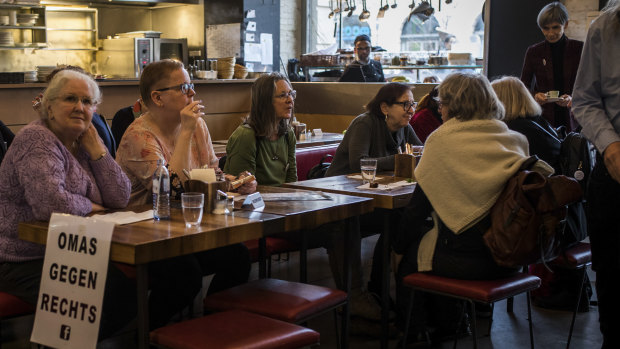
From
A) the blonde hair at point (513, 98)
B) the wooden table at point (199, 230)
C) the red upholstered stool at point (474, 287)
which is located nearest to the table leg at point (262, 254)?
the wooden table at point (199, 230)

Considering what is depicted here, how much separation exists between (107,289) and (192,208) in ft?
1.39

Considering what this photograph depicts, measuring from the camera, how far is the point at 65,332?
242 centimetres

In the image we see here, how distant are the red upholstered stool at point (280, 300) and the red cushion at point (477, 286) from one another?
1.25 ft

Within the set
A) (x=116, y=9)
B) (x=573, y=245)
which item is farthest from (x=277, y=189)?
(x=116, y=9)

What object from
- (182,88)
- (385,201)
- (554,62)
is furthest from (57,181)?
(554,62)

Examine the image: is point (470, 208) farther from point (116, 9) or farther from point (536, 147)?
point (116, 9)

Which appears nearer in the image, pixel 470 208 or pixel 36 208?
pixel 36 208

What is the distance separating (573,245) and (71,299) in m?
2.38

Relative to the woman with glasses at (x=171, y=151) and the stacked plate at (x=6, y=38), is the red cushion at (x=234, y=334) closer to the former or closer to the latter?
the woman with glasses at (x=171, y=151)

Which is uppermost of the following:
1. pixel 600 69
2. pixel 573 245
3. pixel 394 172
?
pixel 600 69

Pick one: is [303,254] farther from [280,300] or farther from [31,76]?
[31,76]

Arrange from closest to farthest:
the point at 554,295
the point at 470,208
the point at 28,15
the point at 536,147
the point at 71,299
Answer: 1. the point at 71,299
2. the point at 470,208
3. the point at 536,147
4. the point at 554,295
5. the point at 28,15

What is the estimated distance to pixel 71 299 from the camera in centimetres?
242

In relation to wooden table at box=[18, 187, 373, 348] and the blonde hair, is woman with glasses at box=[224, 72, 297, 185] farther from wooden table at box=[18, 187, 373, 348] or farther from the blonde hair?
the blonde hair
